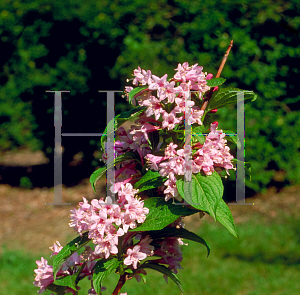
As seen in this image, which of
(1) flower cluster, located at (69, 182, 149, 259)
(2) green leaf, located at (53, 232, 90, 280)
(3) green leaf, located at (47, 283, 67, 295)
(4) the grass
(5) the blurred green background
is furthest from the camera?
(5) the blurred green background

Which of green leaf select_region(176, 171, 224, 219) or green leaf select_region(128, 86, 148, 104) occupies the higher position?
green leaf select_region(128, 86, 148, 104)

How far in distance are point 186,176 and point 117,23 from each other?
14.0ft

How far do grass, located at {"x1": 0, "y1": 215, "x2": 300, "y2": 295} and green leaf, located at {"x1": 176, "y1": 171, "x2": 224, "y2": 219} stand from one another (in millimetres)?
2699

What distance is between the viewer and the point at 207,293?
12.2ft

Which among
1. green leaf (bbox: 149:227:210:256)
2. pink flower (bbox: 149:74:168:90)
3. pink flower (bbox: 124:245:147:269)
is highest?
pink flower (bbox: 149:74:168:90)

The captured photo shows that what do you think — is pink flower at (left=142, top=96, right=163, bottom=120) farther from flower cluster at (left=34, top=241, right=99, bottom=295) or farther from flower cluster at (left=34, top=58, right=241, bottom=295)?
flower cluster at (left=34, top=241, right=99, bottom=295)

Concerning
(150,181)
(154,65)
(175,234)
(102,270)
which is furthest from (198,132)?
(154,65)

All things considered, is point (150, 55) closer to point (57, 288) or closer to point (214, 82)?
point (214, 82)

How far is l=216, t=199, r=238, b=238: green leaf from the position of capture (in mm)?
1300

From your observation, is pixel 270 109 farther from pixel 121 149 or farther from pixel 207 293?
pixel 121 149

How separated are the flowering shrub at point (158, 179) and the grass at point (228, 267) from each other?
2.53 meters

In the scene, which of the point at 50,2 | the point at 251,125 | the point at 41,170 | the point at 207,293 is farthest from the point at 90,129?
the point at 207,293

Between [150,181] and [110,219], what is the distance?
0.69 feet

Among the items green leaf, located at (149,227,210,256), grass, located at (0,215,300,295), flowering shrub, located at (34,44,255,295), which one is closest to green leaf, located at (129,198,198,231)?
flowering shrub, located at (34,44,255,295)
